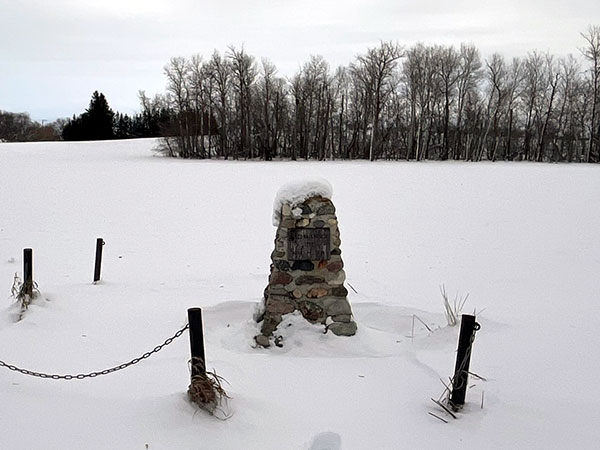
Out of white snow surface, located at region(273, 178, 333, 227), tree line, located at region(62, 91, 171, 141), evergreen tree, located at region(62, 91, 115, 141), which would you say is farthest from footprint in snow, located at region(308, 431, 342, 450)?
evergreen tree, located at region(62, 91, 115, 141)

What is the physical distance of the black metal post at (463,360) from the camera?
3.78 m

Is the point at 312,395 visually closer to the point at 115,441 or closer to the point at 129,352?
the point at 115,441

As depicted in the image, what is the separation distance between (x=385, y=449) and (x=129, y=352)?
2.76m

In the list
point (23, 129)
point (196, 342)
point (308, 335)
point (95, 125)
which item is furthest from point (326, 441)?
point (23, 129)

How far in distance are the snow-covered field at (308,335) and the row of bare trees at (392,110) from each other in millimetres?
23065

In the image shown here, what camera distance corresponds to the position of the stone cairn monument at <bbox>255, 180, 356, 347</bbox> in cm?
505

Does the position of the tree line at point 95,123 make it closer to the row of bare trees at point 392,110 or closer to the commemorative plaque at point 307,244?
the row of bare trees at point 392,110

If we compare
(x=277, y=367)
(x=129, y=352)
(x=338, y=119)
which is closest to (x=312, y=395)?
(x=277, y=367)

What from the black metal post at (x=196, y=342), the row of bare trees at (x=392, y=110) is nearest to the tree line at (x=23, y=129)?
the row of bare trees at (x=392, y=110)

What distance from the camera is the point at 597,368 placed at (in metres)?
4.71

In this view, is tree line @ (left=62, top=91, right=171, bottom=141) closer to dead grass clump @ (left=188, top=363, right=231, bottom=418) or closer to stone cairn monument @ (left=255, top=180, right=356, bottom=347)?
stone cairn monument @ (left=255, top=180, right=356, bottom=347)

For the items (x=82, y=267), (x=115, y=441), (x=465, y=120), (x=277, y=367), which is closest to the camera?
(x=115, y=441)

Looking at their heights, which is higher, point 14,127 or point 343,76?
Answer: point 343,76

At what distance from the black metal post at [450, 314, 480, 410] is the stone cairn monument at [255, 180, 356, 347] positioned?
1.55m
